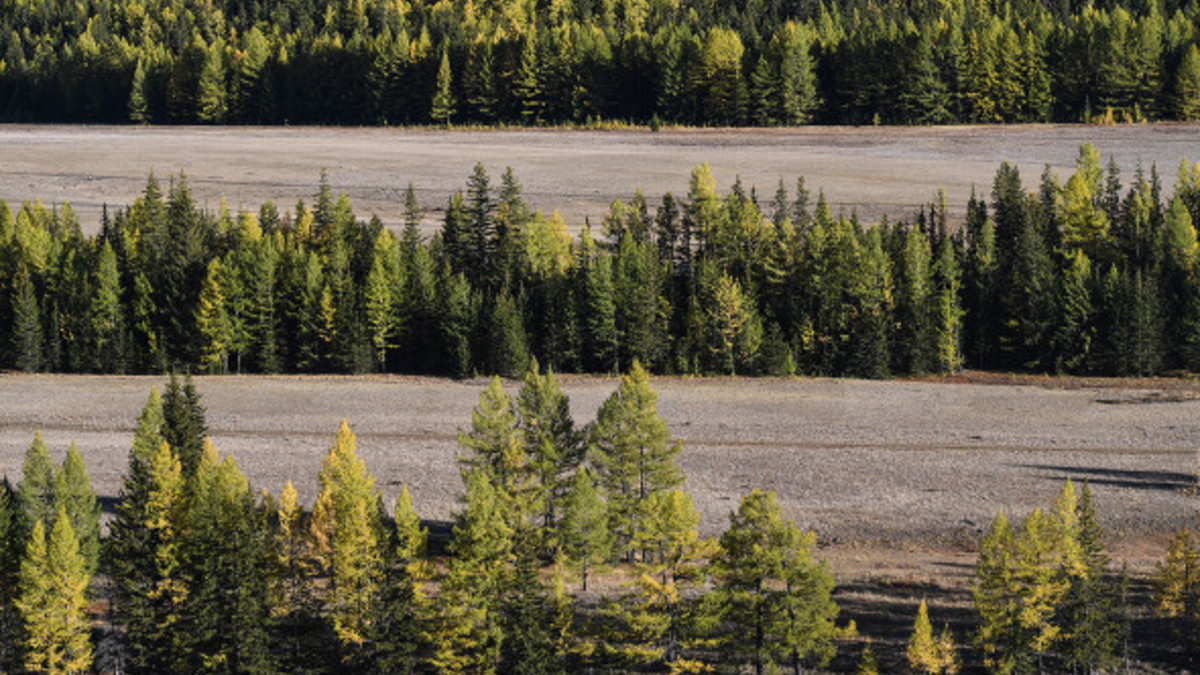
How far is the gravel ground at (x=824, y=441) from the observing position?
7169cm

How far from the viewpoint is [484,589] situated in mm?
58375

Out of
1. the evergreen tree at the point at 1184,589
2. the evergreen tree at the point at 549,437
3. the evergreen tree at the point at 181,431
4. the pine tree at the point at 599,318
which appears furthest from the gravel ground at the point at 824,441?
the evergreen tree at the point at 181,431

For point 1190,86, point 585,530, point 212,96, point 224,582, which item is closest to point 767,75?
point 1190,86

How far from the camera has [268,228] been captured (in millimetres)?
115188

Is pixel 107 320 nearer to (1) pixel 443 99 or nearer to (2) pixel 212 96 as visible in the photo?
(1) pixel 443 99

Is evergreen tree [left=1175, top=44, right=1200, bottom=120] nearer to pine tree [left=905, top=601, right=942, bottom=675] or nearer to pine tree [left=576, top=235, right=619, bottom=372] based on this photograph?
pine tree [left=576, top=235, right=619, bottom=372]

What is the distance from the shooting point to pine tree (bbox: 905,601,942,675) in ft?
182

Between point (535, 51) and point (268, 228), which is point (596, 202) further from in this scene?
point (535, 51)

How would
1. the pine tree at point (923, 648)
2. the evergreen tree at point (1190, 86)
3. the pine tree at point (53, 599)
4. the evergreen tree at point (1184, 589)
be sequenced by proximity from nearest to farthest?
the pine tree at point (923, 648) → the pine tree at point (53, 599) → the evergreen tree at point (1184, 589) → the evergreen tree at point (1190, 86)

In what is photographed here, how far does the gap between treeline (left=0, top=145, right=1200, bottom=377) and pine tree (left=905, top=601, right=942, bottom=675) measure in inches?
1697

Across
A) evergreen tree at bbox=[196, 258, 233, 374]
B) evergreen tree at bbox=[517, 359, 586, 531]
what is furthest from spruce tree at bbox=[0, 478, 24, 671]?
evergreen tree at bbox=[196, 258, 233, 374]

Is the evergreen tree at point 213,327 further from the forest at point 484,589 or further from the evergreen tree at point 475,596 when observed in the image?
the evergreen tree at point 475,596

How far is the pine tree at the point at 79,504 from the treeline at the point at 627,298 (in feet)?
127

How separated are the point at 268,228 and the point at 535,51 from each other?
75117 mm
